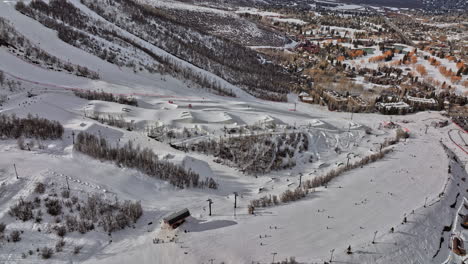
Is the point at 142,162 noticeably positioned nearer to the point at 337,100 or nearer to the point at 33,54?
the point at 33,54

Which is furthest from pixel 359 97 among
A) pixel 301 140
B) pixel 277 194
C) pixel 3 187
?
pixel 3 187

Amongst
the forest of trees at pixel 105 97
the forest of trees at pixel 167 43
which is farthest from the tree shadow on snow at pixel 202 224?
the forest of trees at pixel 167 43

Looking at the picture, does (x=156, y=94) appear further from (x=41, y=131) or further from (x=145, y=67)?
(x=41, y=131)

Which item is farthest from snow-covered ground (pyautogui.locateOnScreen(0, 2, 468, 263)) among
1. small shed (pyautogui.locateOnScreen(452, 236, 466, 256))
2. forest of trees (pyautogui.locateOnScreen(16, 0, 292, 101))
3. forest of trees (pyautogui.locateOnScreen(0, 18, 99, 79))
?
forest of trees (pyautogui.locateOnScreen(16, 0, 292, 101))

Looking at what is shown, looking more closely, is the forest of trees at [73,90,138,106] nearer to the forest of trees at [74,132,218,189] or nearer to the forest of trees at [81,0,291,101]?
the forest of trees at [74,132,218,189]

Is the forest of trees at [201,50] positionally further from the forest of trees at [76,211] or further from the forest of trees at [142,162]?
the forest of trees at [76,211]

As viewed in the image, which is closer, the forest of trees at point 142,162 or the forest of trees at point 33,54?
the forest of trees at point 142,162
